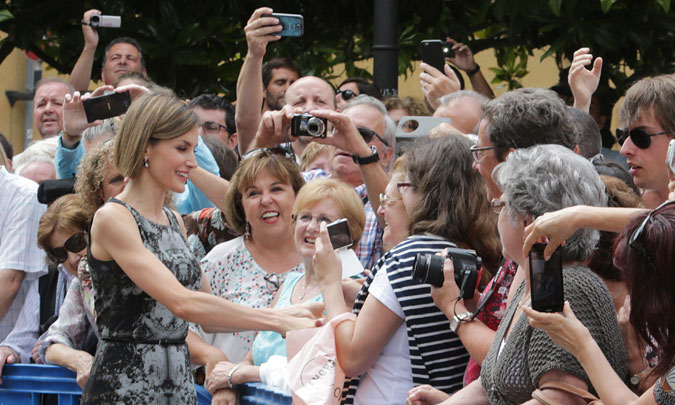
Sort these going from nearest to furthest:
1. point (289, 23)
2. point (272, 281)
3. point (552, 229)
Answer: point (552, 229)
point (272, 281)
point (289, 23)

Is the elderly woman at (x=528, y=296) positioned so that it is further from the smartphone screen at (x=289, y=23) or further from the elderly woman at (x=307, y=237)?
the smartphone screen at (x=289, y=23)

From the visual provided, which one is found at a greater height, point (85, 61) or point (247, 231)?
point (85, 61)

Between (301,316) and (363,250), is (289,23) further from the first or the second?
(301,316)

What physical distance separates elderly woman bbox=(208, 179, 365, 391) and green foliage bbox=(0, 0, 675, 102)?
2.75 metres

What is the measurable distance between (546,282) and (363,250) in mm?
2290

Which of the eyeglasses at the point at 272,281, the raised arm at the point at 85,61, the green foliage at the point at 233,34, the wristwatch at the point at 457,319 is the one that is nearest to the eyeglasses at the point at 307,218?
the eyeglasses at the point at 272,281

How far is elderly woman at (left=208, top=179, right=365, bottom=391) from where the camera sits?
14.3 feet

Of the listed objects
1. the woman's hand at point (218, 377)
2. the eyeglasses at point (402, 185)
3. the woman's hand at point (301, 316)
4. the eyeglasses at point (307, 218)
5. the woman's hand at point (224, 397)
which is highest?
the eyeglasses at point (402, 185)

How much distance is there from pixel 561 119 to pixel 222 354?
77.5 inches

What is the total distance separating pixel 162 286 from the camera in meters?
3.78

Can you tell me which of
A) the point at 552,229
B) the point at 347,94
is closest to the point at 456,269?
the point at 552,229

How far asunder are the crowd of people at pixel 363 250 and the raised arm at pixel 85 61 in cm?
158

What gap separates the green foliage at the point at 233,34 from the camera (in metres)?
7.19

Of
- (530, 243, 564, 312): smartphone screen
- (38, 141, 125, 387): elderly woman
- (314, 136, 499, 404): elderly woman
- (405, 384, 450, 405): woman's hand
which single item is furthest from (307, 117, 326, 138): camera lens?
(530, 243, 564, 312): smartphone screen
